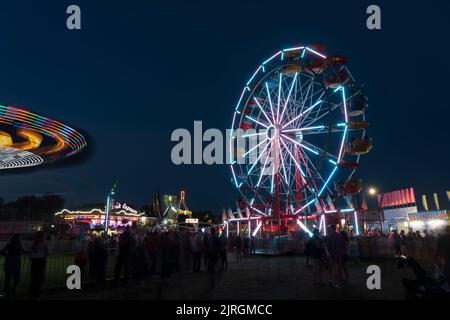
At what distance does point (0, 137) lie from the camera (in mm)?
17953

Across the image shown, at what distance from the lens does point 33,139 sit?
18.4m

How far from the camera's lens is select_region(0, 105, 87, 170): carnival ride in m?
15.8

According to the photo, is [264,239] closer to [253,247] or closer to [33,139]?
[253,247]

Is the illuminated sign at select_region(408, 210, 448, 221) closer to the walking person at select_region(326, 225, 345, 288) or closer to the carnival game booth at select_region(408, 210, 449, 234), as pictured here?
the carnival game booth at select_region(408, 210, 449, 234)

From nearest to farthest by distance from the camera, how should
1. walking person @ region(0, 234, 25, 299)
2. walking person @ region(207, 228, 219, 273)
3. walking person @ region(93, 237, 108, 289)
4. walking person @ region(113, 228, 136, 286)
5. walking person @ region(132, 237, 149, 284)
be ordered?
1. walking person @ region(0, 234, 25, 299)
2. walking person @ region(93, 237, 108, 289)
3. walking person @ region(113, 228, 136, 286)
4. walking person @ region(132, 237, 149, 284)
5. walking person @ region(207, 228, 219, 273)

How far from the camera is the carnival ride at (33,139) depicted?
51.7 ft

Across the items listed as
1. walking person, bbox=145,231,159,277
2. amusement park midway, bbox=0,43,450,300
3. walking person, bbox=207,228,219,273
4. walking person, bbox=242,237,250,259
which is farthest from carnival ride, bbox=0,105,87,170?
walking person, bbox=242,237,250,259

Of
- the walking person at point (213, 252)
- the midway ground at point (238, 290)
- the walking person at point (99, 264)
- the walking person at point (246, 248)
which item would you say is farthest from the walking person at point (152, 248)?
the walking person at point (246, 248)

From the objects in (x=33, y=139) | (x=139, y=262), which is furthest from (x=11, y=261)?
(x=33, y=139)

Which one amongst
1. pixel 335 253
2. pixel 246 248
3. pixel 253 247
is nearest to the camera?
pixel 335 253

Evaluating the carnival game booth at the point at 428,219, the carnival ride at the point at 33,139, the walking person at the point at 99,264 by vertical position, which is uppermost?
the carnival ride at the point at 33,139

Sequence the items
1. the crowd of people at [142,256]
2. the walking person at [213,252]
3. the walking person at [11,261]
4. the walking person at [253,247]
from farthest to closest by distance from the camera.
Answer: the walking person at [253,247], the walking person at [213,252], the walking person at [11,261], the crowd of people at [142,256]

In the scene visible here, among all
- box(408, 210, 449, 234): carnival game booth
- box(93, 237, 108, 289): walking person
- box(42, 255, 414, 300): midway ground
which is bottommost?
box(42, 255, 414, 300): midway ground

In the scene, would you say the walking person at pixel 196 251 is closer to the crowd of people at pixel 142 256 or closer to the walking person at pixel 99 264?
the crowd of people at pixel 142 256
